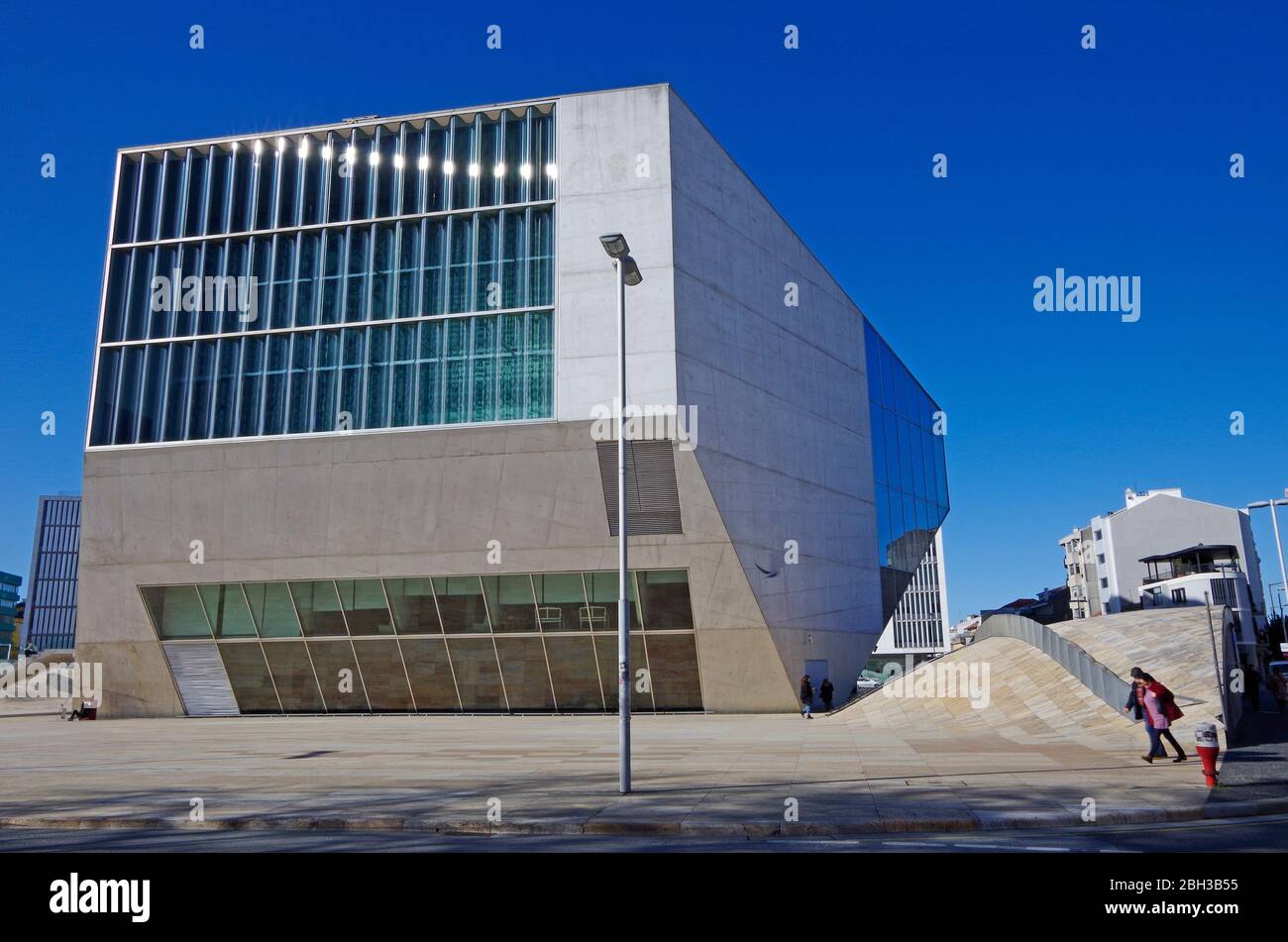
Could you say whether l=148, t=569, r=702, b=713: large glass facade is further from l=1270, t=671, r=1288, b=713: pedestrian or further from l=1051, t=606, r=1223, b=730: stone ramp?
l=1270, t=671, r=1288, b=713: pedestrian

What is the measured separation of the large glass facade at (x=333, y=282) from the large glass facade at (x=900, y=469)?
2120 cm

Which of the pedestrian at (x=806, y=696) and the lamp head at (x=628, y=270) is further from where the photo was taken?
the pedestrian at (x=806, y=696)

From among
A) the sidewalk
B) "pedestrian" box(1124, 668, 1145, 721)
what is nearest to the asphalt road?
the sidewalk

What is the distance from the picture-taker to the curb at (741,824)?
11773 millimetres

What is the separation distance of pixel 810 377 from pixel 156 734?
96.8 ft

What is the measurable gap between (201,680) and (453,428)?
16.8 meters

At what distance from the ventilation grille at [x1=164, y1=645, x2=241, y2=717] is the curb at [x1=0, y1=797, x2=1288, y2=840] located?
96.6 feet

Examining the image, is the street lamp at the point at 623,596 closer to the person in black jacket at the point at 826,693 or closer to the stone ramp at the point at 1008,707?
the stone ramp at the point at 1008,707

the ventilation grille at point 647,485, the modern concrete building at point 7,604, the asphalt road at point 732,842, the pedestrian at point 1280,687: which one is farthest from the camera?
the modern concrete building at point 7,604

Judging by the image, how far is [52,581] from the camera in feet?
502

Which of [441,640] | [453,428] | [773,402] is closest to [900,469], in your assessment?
[773,402]

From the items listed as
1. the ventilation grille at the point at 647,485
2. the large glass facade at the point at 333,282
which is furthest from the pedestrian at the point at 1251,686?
the large glass facade at the point at 333,282

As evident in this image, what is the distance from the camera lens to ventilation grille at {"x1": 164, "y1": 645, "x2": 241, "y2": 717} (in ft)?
133

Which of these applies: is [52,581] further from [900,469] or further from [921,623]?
[900,469]
